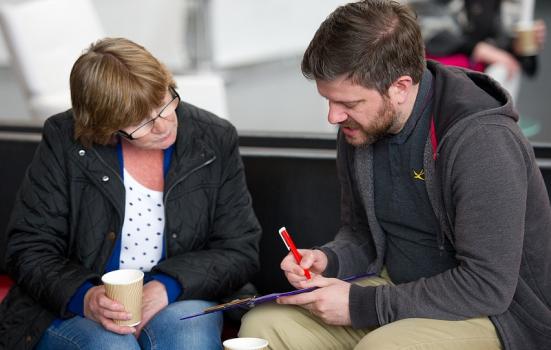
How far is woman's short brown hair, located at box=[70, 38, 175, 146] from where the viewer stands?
2.22 metres

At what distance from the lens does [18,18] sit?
13.3 ft

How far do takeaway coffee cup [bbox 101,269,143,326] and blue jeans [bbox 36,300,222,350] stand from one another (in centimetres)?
7

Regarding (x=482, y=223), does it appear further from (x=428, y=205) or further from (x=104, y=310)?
(x=104, y=310)

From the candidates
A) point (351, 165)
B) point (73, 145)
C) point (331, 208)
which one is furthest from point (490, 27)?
point (73, 145)

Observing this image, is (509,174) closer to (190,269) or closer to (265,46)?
(190,269)

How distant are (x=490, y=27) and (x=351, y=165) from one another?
2272 mm

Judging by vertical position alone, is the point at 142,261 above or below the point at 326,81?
below

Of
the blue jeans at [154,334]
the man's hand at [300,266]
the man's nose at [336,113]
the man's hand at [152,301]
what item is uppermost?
the man's nose at [336,113]

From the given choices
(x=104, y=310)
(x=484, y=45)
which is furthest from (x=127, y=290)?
(x=484, y=45)

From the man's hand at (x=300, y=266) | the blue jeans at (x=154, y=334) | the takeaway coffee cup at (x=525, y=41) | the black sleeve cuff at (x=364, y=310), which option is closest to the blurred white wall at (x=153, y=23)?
the takeaway coffee cup at (x=525, y=41)

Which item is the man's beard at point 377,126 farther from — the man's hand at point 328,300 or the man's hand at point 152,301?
the man's hand at point 152,301

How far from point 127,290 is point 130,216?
39 cm

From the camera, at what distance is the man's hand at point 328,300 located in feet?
6.76

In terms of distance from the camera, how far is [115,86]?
87.0 inches
